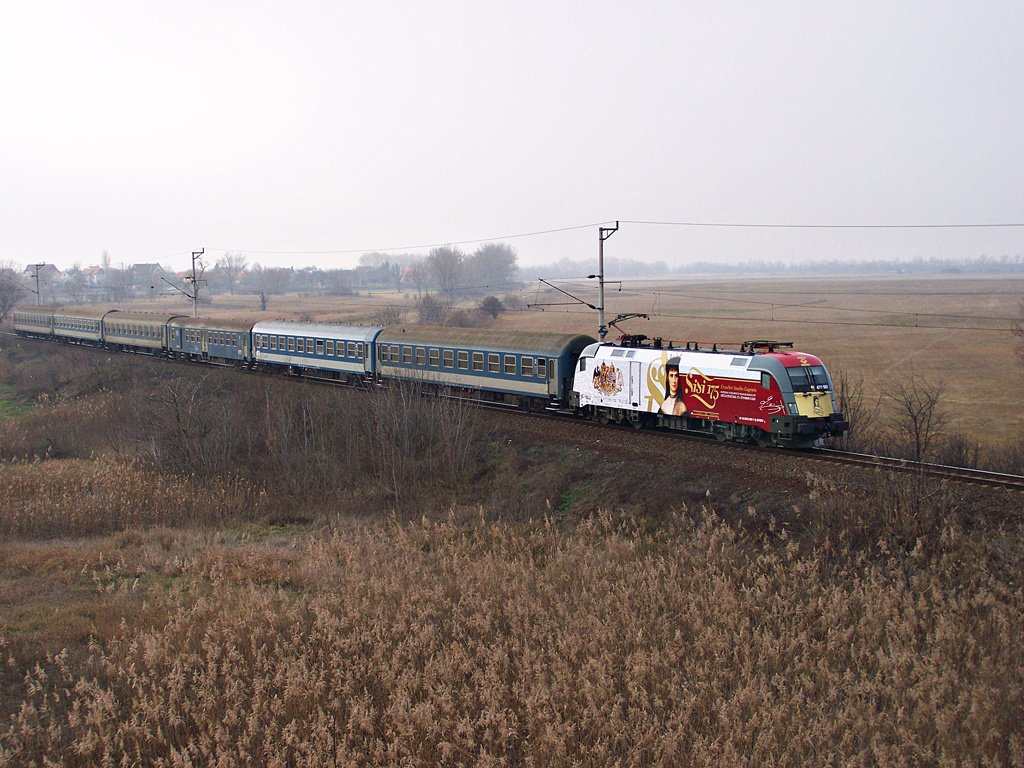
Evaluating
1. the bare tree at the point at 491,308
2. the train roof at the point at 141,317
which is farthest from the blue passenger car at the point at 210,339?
the bare tree at the point at 491,308

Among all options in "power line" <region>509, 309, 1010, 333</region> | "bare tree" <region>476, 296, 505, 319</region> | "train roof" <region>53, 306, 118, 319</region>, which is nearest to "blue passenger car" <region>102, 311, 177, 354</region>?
"train roof" <region>53, 306, 118, 319</region>

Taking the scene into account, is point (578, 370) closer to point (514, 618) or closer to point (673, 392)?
point (673, 392)

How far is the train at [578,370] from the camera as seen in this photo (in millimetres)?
20438

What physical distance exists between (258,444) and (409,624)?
19854 mm

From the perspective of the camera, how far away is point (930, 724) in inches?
367

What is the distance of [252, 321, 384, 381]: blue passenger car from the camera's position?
122ft

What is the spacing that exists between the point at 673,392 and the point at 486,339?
34.3 feet

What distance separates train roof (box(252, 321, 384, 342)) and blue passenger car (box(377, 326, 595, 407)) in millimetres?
1318

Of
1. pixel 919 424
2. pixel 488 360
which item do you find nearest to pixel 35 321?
pixel 488 360

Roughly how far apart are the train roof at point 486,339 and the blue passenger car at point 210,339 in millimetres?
14064

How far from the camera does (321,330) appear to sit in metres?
40.2

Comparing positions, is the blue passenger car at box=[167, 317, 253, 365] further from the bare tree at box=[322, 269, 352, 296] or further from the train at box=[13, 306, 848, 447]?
the bare tree at box=[322, 269, 352, 296]

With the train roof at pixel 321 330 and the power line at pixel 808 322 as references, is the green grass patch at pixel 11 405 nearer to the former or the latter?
the train roof at pixel 321 330

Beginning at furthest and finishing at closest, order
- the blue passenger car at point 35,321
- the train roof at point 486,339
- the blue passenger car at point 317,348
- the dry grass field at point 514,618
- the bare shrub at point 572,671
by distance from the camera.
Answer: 1. the blue passenger car at point 35,321
2. the blue passenger car at point 317,348
3. the train roof at point 486,339
4. the dry grass field at point 514,618
5. the bare shrub at point 572,671
